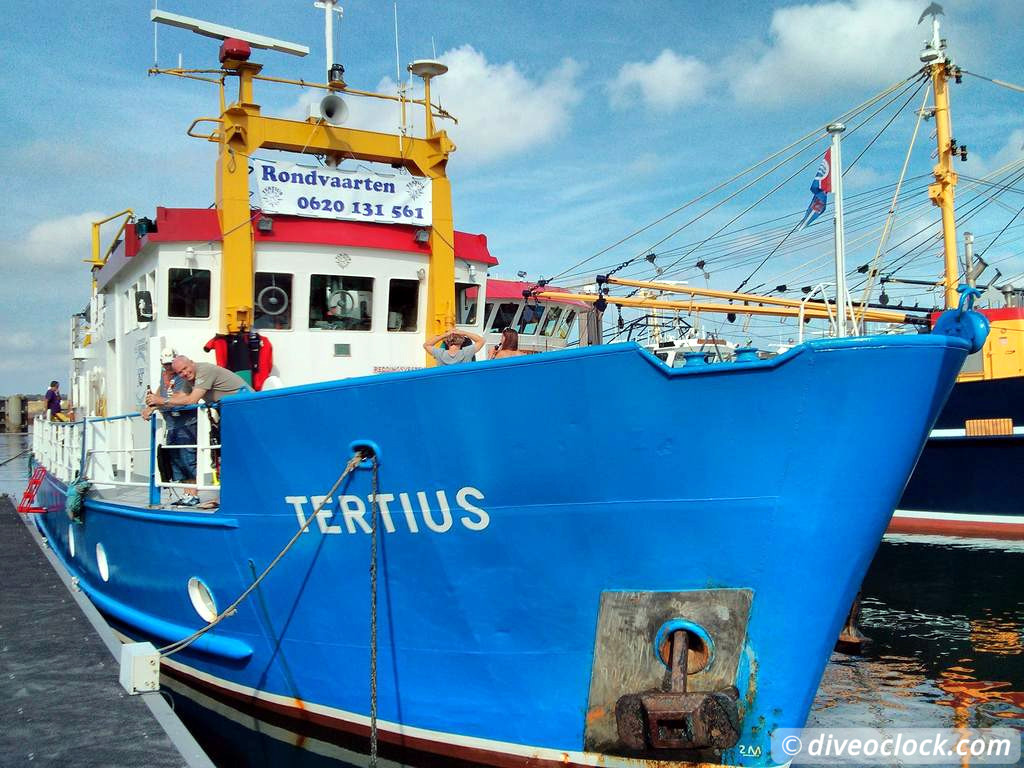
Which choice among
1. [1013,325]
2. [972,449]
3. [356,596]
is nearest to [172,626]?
[356,596]

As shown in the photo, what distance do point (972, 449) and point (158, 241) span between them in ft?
51.6

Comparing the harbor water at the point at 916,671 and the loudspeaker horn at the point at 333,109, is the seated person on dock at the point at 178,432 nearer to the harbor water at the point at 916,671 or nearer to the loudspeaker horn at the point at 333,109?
the harbor water at the point at 916,671

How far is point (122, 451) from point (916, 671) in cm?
795

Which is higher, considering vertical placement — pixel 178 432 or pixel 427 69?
pixel 427 69

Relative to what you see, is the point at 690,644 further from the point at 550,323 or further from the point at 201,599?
the point at 550,323

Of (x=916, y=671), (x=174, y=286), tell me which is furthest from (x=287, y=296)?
(x=916, y=671)

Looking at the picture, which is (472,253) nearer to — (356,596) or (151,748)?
(356,596)

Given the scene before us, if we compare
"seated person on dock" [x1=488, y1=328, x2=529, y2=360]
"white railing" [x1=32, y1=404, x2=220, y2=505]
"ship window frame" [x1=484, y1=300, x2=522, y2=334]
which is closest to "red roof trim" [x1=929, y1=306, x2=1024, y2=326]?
"ship window frame" [x1=484, y1=300, x2=522, y2=334]

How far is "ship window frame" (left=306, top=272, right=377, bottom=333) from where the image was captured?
9000 mm

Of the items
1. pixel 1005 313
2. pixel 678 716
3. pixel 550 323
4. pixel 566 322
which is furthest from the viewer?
pixel 1005 313

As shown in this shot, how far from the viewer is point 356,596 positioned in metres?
5.74

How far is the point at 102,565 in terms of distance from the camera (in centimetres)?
908

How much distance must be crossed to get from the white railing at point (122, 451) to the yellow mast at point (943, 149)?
49.7 feet

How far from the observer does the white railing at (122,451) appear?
7.11 m
